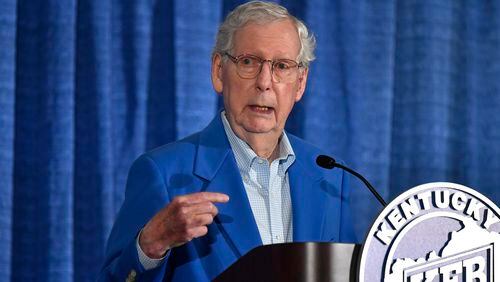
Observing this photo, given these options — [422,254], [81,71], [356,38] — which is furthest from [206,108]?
[422,254]

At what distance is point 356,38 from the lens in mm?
2947

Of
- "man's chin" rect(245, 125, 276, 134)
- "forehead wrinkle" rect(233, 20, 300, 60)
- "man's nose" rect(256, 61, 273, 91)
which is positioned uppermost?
"forehead wrinkle" rect(233, 20, 300, 60)

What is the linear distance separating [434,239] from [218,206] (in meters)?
0.46

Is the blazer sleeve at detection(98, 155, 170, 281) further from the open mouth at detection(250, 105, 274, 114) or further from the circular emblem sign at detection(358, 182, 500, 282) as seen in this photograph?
the circular emblem sign at detection(358, 182, 500, 282)

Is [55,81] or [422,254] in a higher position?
[55,81]

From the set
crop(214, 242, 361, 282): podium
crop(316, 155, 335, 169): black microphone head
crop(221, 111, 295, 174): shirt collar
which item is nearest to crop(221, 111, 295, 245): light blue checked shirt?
crop(221, 111, 295, 174): shirt collar

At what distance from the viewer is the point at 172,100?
274 cm

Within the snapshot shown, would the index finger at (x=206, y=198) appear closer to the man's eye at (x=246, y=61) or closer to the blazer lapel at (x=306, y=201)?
the blazer lapel at (x=306, y=201)

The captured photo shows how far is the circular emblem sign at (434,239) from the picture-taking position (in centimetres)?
145

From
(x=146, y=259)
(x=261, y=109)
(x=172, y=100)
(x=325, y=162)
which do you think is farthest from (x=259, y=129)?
(x=172, y=100)

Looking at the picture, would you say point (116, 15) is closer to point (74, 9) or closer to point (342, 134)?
point (74, 9)

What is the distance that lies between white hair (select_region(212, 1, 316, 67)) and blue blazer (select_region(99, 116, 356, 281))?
A: 0.53 ft

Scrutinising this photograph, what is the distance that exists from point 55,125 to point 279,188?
86 centimetres

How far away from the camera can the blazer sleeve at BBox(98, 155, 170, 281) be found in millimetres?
1689
